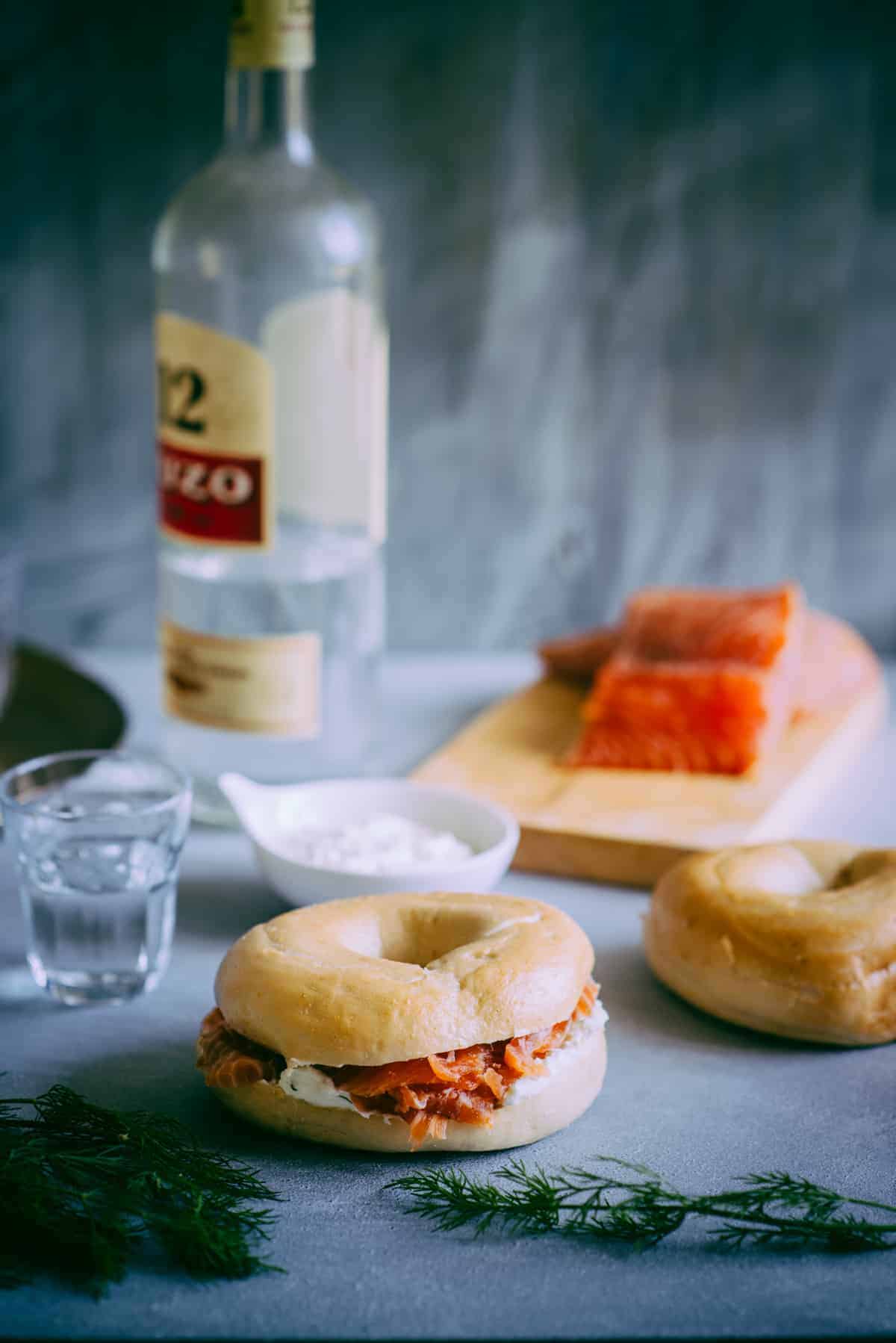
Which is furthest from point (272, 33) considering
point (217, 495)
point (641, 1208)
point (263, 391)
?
point (641, 1208)

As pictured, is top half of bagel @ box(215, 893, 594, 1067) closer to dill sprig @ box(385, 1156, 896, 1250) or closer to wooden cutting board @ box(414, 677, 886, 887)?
dill sprig @ box(385, 1156, 896, 1250)

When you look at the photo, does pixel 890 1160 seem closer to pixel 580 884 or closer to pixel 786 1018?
pixel 786 1018

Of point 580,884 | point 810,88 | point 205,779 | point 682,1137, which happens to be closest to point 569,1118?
point 682,1137

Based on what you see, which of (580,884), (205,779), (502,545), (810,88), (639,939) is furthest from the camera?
(502,545)

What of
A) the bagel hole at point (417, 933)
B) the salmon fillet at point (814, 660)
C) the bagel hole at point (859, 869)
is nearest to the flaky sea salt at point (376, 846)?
the bagel hole at point (417, 933)

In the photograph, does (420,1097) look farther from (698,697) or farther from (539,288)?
(539,288)

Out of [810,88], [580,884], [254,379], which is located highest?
[810,88]

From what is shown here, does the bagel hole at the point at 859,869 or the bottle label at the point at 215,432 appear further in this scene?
the bottle label at the point at 215,432

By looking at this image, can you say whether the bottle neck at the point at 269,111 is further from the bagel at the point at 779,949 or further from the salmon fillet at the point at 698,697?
the bagel at the point at 779,949
